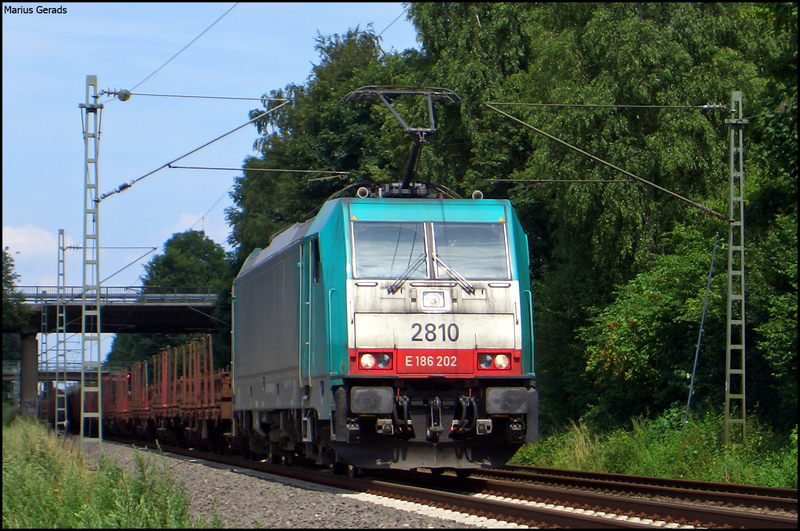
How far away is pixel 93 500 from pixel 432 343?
4681 millimetres

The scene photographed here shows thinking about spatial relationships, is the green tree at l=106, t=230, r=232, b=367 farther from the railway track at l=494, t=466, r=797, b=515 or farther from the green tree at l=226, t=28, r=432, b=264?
the railway track at l=494, t=466, r=797, b=515

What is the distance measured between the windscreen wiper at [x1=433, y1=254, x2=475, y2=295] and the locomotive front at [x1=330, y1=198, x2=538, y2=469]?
0.01m

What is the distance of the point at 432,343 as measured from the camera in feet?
42.7

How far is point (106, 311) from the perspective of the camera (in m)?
58.8

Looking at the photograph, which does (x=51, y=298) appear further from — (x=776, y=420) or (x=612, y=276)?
(x=776, y=420)

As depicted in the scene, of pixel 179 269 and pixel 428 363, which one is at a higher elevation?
pixel 179 269

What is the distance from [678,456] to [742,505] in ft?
17.6

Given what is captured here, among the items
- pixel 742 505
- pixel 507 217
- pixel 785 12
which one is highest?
pixel 785 12

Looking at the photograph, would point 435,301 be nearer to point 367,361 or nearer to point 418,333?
point 418,333

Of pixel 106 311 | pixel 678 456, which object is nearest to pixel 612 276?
pixel 678 456

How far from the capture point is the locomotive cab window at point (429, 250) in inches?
526

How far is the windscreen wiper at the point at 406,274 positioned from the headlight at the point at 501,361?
1.54 meters

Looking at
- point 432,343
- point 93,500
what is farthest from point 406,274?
point 93,500

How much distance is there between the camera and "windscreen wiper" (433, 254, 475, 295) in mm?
13289
